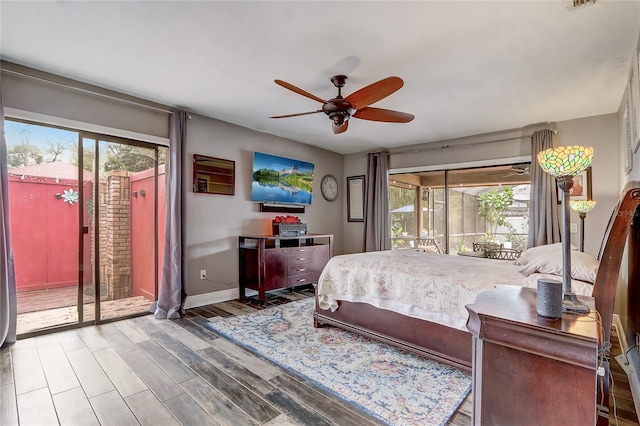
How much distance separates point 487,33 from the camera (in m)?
2.20

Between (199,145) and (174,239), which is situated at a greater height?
(199,145)

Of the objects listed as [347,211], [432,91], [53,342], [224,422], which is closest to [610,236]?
[224,422]

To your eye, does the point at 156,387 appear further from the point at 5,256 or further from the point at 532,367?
the point at 532,367

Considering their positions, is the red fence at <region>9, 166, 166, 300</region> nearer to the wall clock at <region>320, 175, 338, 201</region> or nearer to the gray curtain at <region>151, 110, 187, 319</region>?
the gray curtain at <region>151, 110, 187, 319</region>

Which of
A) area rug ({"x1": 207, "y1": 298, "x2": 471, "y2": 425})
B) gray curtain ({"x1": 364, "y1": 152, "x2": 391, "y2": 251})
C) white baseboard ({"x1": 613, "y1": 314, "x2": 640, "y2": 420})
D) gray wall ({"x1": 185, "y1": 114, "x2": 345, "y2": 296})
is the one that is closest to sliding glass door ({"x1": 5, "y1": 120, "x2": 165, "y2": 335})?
gray wall ({"x1": 185, "y1": 114, "x2": 345, "y2": 296})

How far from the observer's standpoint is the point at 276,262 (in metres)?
4.31

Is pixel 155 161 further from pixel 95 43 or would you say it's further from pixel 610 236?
pixel 610 236

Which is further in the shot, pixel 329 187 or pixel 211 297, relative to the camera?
pixel 329 187

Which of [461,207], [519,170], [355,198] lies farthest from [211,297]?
[519,170]

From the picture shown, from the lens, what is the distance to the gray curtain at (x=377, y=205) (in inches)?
221

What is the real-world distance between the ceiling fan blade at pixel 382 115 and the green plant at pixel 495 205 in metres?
2.73

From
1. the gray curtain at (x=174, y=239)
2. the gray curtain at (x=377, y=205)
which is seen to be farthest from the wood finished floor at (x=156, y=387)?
the gray curtain at (x=377, y=205)

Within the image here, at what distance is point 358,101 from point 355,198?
3.64 metres

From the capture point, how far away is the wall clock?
5.99m
